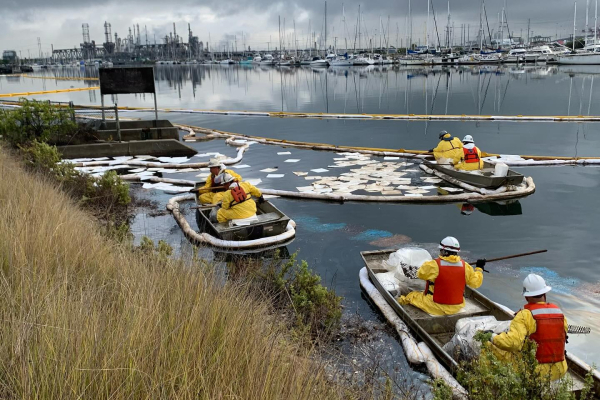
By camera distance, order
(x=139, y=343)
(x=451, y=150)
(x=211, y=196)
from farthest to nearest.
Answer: (x=451, y=150) → (x=211, y=196) → (x=139, y=343)

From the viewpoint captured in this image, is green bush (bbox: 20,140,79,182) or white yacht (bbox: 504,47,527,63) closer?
green bush (bbox: 20,140,79,182)

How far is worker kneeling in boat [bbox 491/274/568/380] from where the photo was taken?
5.09 m

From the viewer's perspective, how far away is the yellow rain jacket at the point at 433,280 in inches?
268

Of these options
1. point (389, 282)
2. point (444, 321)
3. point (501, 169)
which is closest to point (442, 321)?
point (444, 321)

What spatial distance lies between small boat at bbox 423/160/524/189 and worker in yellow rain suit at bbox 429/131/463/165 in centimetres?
25

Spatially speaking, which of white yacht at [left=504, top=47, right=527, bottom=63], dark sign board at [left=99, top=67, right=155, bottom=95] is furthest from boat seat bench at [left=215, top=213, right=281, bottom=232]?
white yacht at [left=504, top=47, right=527, bottom=63]

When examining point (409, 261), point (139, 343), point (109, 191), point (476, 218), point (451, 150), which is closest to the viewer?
point (139, 343)

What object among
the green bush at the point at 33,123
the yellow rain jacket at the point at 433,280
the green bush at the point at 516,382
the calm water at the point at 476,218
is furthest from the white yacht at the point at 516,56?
the green bush at the point at 516,382

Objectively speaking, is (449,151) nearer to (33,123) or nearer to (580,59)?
(33,123)

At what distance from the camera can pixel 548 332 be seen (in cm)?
510

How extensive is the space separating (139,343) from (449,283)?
465cm

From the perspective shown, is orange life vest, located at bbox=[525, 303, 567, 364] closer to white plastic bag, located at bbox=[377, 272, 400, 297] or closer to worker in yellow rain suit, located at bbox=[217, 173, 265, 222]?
white plastic bag, located at bbox=[377, 272, 400, 297]

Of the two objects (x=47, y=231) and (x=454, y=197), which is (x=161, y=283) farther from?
(x=454, y=197)

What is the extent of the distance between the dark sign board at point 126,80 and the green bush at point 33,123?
2.41 metres
